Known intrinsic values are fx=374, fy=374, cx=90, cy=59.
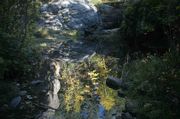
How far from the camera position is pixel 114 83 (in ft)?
34.7

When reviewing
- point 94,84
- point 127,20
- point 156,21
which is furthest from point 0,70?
point 127,20

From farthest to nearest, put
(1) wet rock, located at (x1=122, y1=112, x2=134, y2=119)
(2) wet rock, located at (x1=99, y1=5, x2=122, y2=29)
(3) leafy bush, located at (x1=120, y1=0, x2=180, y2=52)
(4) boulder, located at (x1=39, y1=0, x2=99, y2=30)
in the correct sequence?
(2) wet rock, located at (x1=99, y1=5, x2=122, y2=29), (4) boulder, located at (x1=39, y1=0, x2=99, y2=30), (3) leafy bush, located at (x1=120, y1=0, x2=180, y2=52), (1) wet rock, located at (x1=122, y1=112, x2=134, y2=119)

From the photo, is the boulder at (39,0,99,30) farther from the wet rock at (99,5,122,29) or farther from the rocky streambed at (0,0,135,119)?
the wet rock at (99,5,122,29)

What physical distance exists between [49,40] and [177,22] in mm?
9498

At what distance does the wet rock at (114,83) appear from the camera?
1045 cm

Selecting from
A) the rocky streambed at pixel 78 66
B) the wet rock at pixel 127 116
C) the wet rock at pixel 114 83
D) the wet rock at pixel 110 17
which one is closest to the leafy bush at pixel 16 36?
the rocky streambed at pixel 78 66

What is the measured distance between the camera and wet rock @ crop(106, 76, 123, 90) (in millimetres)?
10455

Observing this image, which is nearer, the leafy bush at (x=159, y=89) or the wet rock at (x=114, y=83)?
the leafy bush at (x=159, y=89)

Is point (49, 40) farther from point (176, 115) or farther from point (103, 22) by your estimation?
point (176, 115)

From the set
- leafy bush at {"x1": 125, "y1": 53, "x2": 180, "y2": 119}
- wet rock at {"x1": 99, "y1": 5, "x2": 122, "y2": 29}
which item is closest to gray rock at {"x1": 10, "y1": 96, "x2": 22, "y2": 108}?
leafy bush at {"x1": 125, "y1": 53, "x2": 180, "y2": 119}

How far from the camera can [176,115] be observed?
21.5 ft

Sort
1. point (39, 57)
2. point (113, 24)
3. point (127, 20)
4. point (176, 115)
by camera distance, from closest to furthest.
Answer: point (176, 115), point (39, 57), point (127, 20), point (113, 24)

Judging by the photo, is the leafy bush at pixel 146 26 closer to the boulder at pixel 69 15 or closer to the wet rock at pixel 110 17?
the wet rock at pixel 110 17

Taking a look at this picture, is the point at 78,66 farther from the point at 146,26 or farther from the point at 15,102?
the point at 15,102
